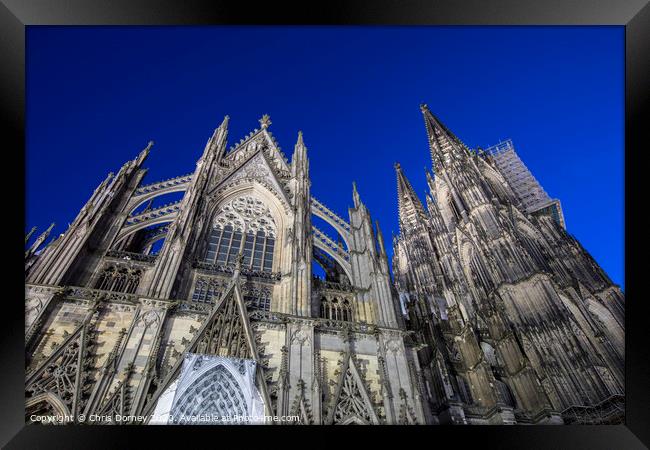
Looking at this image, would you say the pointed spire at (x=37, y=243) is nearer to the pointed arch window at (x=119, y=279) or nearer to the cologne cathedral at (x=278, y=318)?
the cologne cathedral at (x=278, y=318)

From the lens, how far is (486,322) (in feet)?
71.4

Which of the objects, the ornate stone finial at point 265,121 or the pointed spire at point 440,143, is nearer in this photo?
the ornate stone finial at point 265,121

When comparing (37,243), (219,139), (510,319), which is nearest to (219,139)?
(219,139)

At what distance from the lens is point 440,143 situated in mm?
38469

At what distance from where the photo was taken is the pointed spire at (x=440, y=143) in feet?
114

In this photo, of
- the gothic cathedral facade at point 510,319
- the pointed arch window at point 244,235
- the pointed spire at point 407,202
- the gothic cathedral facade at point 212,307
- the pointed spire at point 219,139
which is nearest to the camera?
the gothic cathedral facade at point 212,307

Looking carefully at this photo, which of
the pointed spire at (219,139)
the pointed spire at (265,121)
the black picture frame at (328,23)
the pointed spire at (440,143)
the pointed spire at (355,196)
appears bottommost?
the black picture frame at (328,23)

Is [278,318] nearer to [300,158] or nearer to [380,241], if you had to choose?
[380,241]

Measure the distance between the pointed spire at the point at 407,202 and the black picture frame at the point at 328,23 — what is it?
113 ft

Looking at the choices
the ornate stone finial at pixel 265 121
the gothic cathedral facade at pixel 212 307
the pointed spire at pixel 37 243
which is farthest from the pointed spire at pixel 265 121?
the pointed spire at pixel 37 243

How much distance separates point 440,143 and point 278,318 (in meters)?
30.5

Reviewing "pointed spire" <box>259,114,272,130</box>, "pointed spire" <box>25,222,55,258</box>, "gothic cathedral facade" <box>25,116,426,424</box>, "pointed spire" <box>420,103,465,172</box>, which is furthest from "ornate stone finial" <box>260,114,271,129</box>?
"pointed spire" <box>420,103,465,172</box>

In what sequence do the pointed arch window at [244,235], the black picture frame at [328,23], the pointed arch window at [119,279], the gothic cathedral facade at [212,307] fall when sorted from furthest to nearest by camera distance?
the pointed arch window at [244,235] → the pointed arch window at [119,279] → the gothic cathedral facade at [212,307] → the black picture frame at [328,23]
